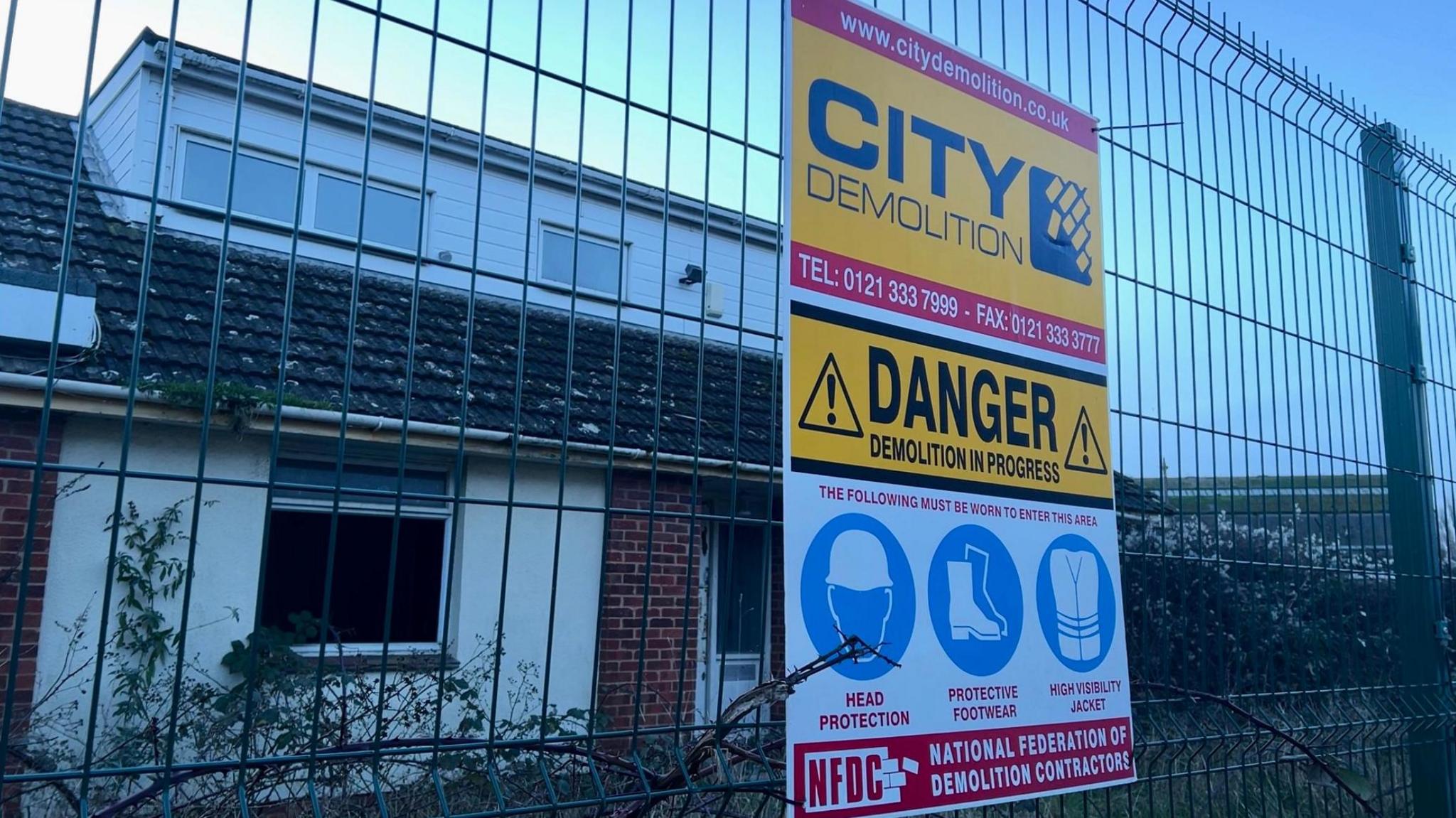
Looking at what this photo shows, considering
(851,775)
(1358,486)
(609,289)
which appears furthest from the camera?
(609,289)

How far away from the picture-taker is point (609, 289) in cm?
1014

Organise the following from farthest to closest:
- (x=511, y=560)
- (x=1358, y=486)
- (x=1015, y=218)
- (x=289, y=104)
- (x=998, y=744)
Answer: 1. (x=511, y=560)
2. (x=289, y=104)
3. (x=1358, y=486)
4. (x=1015, y=218)
5. (x=998, y=744)

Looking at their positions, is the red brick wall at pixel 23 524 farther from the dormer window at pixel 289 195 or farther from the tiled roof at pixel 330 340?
the dormer window at pixel 289 195

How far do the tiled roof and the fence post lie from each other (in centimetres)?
290

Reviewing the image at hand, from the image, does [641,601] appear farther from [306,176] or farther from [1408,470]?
[1408,470]

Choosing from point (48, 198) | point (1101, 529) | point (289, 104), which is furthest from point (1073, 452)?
point (48, 198)

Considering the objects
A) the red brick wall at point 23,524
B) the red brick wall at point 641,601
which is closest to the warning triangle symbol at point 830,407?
the red brick wall at point 641,601

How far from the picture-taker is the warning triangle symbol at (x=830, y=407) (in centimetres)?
272

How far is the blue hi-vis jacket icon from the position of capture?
3471 mm

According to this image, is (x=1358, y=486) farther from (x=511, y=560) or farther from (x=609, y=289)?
(x=609, y=289)

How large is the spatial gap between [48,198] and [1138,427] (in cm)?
689

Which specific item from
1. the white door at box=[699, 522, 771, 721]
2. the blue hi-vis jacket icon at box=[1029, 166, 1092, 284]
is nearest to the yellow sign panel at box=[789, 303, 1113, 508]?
the blue hi-vis jacket icon at box=[1029, 166, 1092, 284]

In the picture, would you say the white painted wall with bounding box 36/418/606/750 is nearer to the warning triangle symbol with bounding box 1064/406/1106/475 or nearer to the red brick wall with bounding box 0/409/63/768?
the red brick wall with bounding box 0/409/63/768

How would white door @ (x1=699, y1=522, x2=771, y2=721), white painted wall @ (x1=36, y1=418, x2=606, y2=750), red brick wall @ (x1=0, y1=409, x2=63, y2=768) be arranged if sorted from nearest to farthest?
white door @ (x1=699, y1=522, x2=771, y2=721) < red brick wall @ (x1=0, y1=409, x2=63, y2=768) < white painted wall @ (x1=36, y1=418, x2=606, y2=750)
